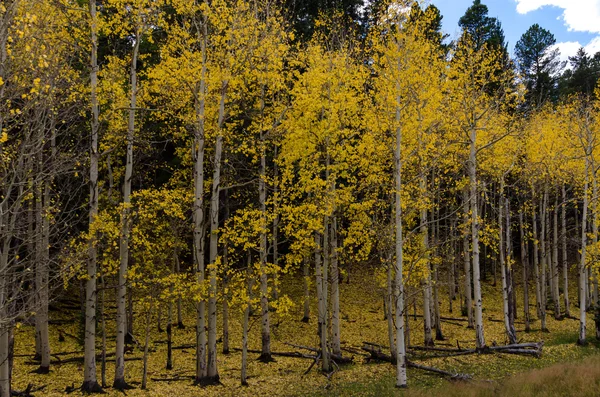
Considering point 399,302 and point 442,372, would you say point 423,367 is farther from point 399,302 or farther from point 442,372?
point 399,302

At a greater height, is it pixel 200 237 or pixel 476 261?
pixel 200 237

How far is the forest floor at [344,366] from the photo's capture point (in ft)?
37.1

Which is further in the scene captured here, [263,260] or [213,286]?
[263,260]

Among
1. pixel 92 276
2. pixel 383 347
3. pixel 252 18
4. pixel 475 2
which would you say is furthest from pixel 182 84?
pixel 475 2

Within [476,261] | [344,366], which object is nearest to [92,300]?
[344,366]

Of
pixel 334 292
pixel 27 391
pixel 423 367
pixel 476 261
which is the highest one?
pixel 476 261

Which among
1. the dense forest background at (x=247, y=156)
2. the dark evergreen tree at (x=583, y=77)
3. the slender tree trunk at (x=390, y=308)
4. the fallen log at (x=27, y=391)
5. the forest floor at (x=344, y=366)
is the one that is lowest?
the forest floor at (x=344, y=366)

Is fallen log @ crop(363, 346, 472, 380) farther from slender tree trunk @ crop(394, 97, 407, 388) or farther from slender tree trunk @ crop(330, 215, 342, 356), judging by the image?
slender tree trunk @ crop(394, 97, 407, 388)

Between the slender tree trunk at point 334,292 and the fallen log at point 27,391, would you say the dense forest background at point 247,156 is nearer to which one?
the slender tree trunk at point 334,292

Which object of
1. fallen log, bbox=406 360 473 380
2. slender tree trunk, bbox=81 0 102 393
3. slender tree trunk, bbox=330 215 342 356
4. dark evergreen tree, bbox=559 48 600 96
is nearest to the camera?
slender tree trunk, bbox=81 0 102 393

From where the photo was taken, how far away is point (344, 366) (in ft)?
49.7

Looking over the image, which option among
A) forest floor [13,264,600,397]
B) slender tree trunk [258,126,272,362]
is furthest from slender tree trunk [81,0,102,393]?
slender tree trunk [258,126,272,362]

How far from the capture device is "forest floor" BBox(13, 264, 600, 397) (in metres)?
11.3

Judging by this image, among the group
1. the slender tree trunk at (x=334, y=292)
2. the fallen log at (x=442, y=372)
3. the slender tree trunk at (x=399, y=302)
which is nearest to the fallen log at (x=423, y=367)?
the fallen log at (x=442, y=372)
